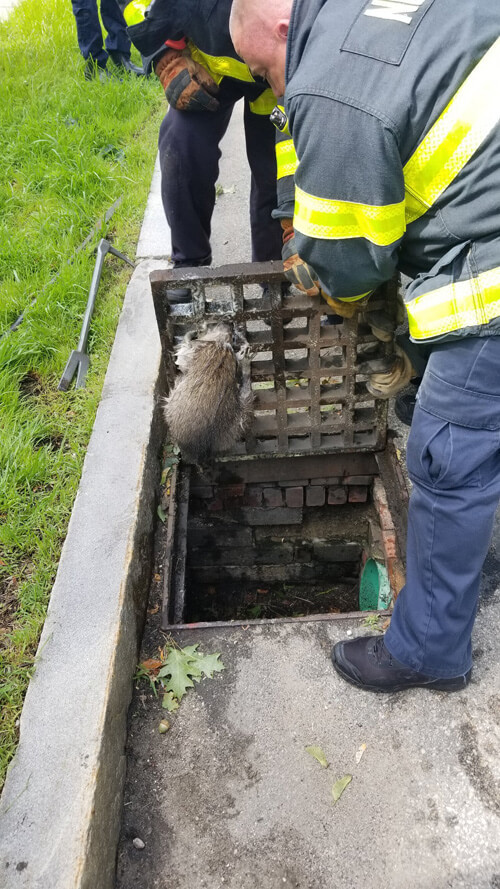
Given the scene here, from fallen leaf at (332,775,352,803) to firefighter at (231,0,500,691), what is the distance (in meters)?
0.35

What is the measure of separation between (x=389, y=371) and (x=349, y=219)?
0.97 meters

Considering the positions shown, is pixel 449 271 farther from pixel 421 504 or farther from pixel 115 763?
Answer: pixel 115 763

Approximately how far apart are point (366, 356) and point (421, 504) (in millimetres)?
897

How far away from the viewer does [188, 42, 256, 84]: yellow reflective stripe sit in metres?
2.72

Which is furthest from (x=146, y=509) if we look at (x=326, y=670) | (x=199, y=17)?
(x=199, y=17)

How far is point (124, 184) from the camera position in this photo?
4.90 metres

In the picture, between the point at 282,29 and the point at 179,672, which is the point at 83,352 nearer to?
the point at 179,672

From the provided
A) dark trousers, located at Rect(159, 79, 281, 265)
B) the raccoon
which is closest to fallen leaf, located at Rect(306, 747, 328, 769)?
the raccoon

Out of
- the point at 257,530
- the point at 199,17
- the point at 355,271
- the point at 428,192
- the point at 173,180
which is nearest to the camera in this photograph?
the point at 428,192

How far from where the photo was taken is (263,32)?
1896 mm

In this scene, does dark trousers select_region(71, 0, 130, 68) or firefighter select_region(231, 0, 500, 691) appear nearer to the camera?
firefighter select_region(231, 0, 500, 691)

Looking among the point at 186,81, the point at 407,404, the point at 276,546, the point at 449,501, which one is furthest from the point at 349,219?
the point at 276,546

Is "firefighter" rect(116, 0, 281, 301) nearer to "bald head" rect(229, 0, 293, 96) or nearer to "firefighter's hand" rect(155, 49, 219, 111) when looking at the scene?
"firefighter's hand" rect(155, 49, 219, 111)

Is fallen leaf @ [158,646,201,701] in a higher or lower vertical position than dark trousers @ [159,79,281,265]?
lower
